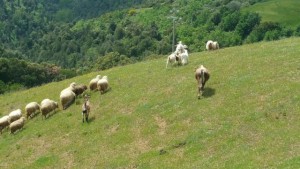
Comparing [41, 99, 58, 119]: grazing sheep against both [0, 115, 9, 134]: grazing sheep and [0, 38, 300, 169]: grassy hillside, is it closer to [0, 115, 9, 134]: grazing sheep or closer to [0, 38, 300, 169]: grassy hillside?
[0, 38, 300, 169]: grassy hillside

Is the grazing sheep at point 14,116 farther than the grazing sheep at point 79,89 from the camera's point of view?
No

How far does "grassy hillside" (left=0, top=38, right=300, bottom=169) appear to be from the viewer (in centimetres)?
2644

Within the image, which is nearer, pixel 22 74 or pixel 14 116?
pixel 14 116

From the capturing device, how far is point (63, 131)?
3619 cm

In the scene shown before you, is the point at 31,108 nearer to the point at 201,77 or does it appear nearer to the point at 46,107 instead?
the point at 46,107

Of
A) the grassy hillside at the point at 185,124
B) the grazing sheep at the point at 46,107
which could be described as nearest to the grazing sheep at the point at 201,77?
the grassy hillside at the point at 185,124

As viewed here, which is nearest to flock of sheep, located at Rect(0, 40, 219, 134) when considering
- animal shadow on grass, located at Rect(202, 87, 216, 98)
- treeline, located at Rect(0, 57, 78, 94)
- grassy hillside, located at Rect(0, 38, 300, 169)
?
grassy hillside, located at Rect(0, 38, 300, 169)

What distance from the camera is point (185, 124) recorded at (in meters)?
31.0

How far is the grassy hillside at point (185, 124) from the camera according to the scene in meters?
26.4

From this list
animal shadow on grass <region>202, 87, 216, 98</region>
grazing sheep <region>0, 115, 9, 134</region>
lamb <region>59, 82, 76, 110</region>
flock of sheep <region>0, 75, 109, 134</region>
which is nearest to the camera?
animal shadow on grass <region>202, 87, 216, 98</region>

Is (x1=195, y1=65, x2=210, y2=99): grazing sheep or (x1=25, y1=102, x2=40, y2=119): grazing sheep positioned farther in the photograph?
(x1=25, y1=102, x2=40, y2=119): grazing sheep

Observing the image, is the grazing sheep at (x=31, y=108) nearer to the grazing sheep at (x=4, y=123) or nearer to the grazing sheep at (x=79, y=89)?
the grazing sheep at (x=4, y=123)

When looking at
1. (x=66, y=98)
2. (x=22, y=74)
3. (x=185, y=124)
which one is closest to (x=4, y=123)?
(x=66, y=98)

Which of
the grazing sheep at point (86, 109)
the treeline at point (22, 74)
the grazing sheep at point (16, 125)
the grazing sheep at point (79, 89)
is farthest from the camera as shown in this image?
the treeline at point (22, 74)
